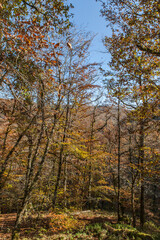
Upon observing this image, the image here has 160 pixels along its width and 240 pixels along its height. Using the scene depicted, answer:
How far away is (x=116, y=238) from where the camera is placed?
18.4 feet

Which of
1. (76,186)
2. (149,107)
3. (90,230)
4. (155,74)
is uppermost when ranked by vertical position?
(155,74)

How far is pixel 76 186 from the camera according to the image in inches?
360

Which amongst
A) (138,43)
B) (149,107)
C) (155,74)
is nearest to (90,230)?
(149,107)

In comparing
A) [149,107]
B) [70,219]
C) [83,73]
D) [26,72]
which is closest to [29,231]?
[70,219]

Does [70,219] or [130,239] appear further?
[70,219]

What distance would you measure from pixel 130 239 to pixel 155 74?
6523mm

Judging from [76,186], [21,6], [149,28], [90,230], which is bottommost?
[90,230]

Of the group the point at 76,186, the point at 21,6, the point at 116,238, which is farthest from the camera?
the point at 76,186

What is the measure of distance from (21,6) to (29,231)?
770cm

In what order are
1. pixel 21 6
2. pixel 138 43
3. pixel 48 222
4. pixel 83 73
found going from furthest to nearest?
pixel 83 73 → pixel 48 222 → pixel 138 43 → pixel 21 6

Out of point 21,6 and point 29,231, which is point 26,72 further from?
point 29,231

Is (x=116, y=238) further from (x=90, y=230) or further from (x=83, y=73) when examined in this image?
(x=83, y=73)

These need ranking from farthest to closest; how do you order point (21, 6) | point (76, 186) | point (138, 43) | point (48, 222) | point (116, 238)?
point (76, 186)
point (48, 222)
point (116, 238)
point (138, 43)
point (21, 6)

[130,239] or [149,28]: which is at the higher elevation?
[149,28]
